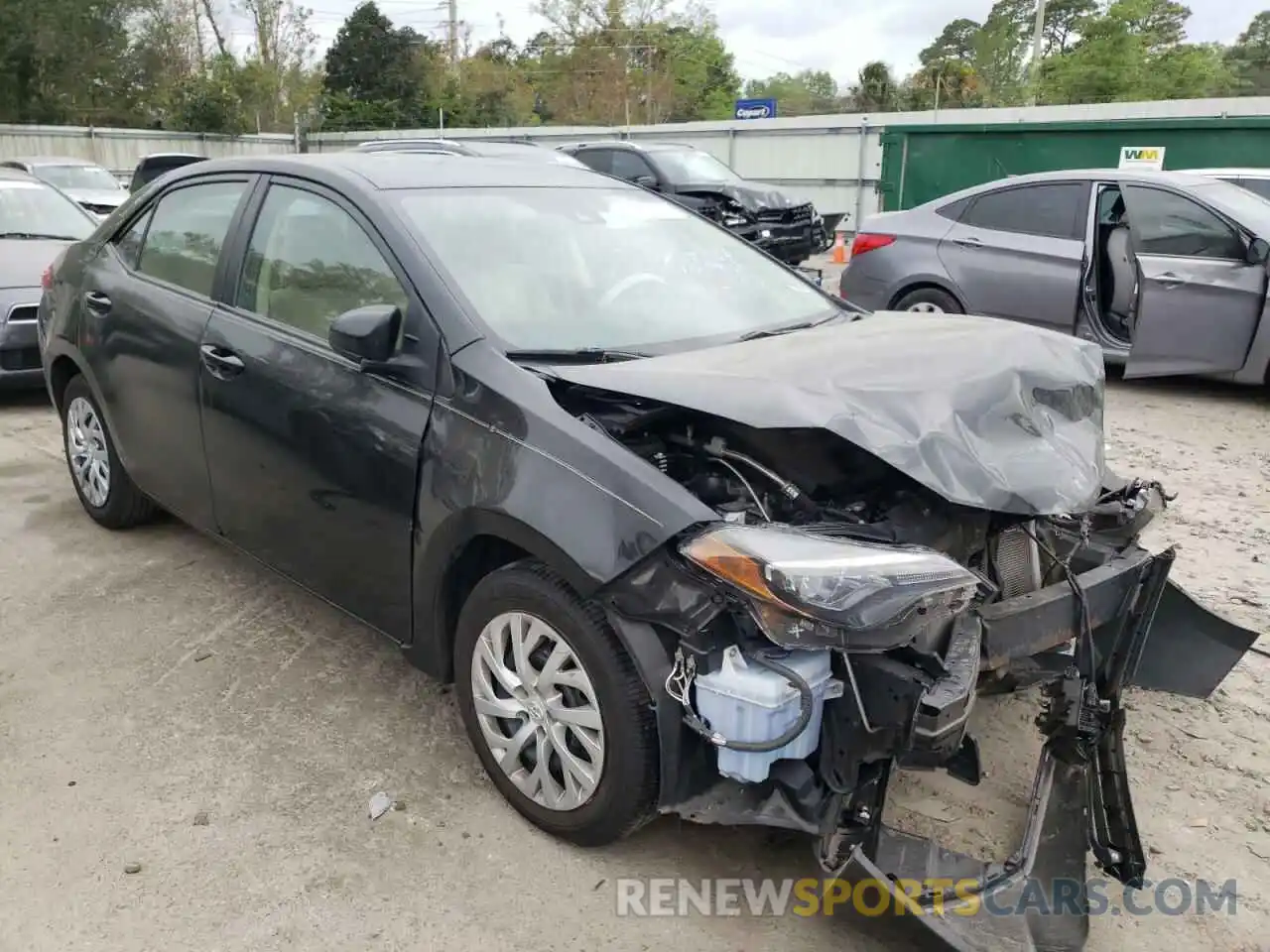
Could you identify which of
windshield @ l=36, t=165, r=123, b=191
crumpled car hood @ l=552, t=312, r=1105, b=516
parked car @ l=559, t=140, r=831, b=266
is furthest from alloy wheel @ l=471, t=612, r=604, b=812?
windshield @ l=36, t=165, r=123, b=191

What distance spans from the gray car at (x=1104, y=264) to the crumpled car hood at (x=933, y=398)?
448cm

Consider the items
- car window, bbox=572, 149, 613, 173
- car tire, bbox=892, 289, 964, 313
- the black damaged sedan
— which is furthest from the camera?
car window, bbox=572, 149, 613, 173

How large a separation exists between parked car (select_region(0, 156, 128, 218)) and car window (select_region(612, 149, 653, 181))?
703 centimetres

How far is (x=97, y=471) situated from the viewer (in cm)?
469

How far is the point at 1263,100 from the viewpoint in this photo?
16859 millimetres

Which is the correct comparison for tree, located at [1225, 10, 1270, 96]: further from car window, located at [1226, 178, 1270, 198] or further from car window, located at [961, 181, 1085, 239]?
car window, located at [961, 181, 1085, 239]

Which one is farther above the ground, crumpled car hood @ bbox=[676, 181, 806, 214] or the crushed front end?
crumpled car hood @ bbox=[676, 181, 806, 214]

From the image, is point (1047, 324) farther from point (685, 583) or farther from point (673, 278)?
point (685, 583)

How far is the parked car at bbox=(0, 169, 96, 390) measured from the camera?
681 cm

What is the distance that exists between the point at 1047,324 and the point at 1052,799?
5804 mm

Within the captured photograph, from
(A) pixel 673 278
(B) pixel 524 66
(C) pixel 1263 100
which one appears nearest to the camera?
(A) pixel 673 278

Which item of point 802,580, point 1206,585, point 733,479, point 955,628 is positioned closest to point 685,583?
point 802,580

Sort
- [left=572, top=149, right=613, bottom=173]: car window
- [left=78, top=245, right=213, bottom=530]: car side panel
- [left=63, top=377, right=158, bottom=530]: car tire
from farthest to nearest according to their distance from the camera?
[left=572, top=149, right=613, bottom=173]: car window → [left=63, top=377, right=158, bottom=530]: car tire → [left=78, top=245, right=213, bottom=530]: car side panel

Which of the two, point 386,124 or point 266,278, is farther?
point 386,124
